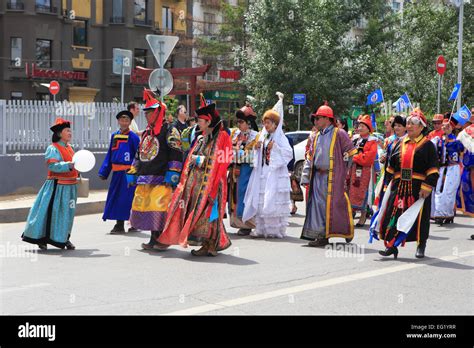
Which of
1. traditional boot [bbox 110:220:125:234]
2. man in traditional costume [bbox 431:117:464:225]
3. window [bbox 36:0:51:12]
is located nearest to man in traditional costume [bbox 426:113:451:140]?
man in traditional costume [bbox 431:117:464:225]

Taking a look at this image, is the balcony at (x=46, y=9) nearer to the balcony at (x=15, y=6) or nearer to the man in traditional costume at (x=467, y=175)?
the balcony at (x=15, y=6)

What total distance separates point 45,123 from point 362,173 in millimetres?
7479

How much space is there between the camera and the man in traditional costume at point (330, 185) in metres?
9.81

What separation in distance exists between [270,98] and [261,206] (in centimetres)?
2073

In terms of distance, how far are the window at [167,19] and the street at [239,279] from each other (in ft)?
126

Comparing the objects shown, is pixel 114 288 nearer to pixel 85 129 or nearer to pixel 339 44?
pixel 85 129

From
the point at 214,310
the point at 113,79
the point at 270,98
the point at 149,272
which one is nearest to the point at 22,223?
the point at 149,272

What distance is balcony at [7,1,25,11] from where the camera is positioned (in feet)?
130

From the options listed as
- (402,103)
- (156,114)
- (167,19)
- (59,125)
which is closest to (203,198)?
(156,114)

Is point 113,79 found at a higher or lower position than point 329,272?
higher

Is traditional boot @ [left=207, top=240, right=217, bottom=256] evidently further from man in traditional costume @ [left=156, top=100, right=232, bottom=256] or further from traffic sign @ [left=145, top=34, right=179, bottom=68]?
traffic sign @ [left=145, top=34, right=179, bottom=68]

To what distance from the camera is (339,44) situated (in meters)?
32.6

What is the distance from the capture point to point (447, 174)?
1332 centimetres

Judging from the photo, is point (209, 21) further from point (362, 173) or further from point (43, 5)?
point (362, 173)
